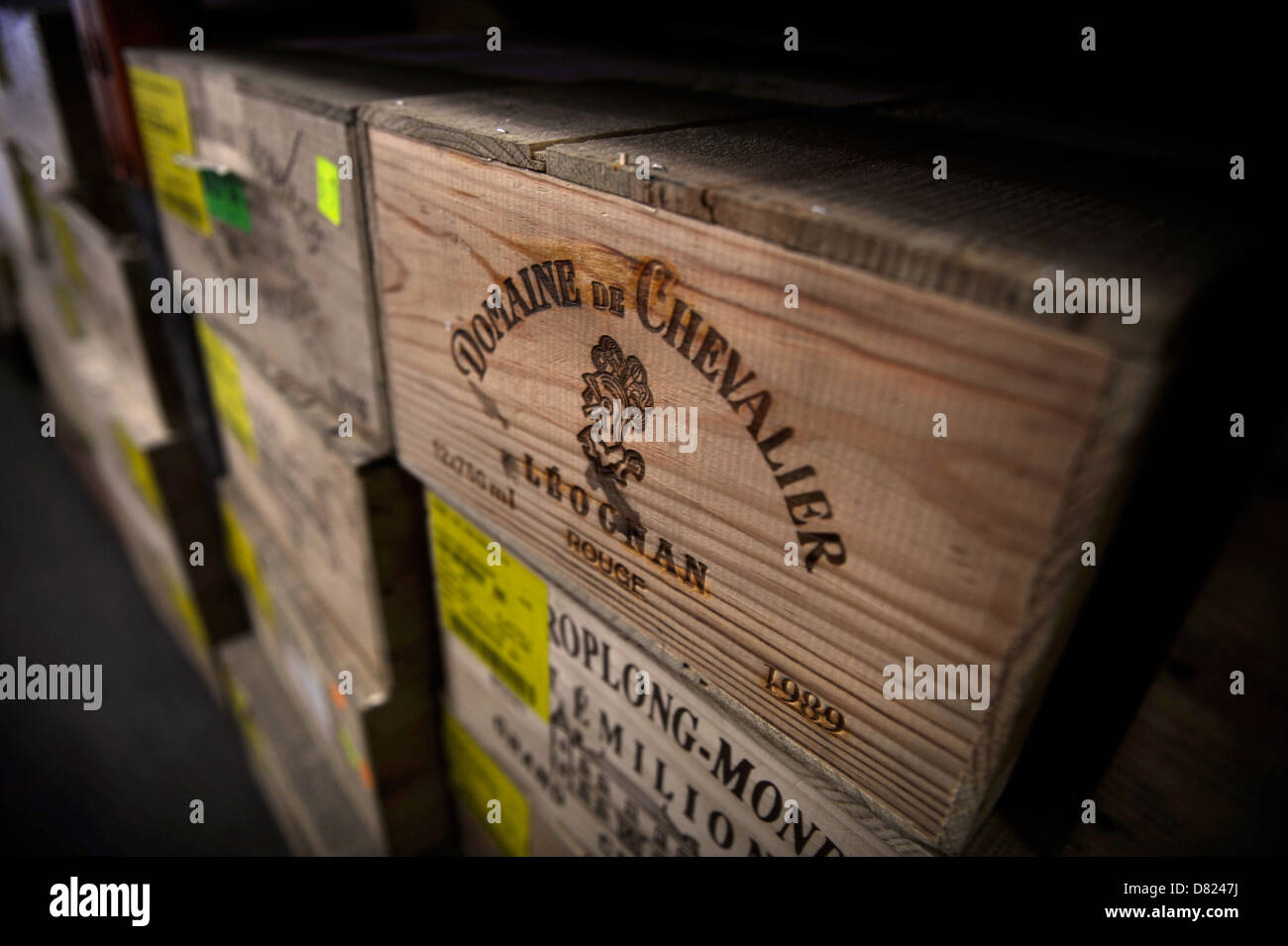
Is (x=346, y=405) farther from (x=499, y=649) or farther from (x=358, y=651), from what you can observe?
(x=358, y=651)

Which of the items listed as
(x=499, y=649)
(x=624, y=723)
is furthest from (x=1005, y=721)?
(x=499, y=649)

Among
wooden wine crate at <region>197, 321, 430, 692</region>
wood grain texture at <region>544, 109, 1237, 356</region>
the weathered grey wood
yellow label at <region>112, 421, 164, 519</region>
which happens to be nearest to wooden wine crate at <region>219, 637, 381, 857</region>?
yellow label at <region>112, 421, 164, 519</region>

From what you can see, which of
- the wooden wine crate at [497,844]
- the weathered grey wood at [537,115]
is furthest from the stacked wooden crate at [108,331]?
the weathered grey wood at [537,115]

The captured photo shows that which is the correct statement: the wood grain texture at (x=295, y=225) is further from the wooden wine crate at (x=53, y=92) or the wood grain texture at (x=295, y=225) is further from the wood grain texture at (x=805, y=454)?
the wooden wine crate at (x=53, y=92)

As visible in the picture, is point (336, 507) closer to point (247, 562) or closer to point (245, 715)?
point (247, 562)

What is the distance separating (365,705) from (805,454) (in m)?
1.10

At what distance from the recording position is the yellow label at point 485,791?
134 cm

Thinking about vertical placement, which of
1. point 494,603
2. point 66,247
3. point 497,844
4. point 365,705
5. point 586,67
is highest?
point 586,67

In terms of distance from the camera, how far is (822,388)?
52 centimetres

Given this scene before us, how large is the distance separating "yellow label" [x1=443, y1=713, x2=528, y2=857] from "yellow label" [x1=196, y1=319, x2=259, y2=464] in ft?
2.61

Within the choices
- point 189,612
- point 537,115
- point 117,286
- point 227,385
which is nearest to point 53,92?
point 117,286

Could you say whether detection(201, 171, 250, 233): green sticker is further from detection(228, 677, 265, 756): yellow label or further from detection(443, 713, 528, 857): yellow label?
detection(228, 677, 265, 756): yellow label

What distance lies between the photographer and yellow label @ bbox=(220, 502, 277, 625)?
6.84ft

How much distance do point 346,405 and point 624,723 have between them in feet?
2.11
